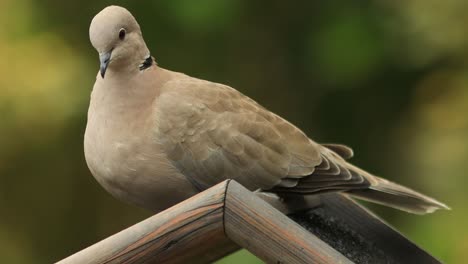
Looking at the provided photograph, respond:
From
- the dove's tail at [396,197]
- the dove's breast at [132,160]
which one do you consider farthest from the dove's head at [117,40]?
the dove's tail at [396,197]

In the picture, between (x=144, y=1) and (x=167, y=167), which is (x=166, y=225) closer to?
(x=167, y=167)

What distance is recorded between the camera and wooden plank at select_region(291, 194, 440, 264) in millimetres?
3416

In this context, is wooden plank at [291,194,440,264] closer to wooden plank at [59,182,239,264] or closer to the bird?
the bird

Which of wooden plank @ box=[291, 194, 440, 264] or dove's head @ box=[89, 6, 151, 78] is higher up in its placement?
dove's head @ box=[89, 6, 151, 78]

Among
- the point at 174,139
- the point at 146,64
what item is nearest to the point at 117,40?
the point at 146,64

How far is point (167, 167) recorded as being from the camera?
11.3 feet

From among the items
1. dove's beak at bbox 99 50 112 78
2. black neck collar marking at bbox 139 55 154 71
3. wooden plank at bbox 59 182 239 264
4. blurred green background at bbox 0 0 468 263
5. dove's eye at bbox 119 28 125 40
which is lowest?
blurred green background at bbox 0 0 468 263

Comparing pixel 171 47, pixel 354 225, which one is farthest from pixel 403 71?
pixel 354 225

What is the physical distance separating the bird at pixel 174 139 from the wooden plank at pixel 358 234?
0.10 meters

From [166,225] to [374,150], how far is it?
3558 millimetres

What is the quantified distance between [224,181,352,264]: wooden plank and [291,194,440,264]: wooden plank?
0.47m

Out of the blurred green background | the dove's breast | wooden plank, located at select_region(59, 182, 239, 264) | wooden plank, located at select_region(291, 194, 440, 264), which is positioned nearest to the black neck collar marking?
the dove's breast

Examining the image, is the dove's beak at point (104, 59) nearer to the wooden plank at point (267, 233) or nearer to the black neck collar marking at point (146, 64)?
the black neck collar marking at point (146, 64)

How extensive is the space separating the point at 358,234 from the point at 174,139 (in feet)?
2.23
